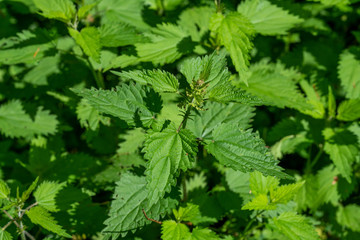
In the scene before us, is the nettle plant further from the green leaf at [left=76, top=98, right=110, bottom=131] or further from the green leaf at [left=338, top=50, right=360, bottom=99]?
the green leaf at [left=338, top=50, right=360, bottom=99]

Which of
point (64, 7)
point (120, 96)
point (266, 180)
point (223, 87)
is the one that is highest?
point (64, 7)

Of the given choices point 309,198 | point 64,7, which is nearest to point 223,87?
point 64,7

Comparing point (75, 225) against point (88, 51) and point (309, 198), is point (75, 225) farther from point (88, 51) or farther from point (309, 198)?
point (309, 198)

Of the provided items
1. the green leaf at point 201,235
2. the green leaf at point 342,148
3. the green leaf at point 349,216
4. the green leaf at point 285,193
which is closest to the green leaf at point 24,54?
the green leaf at point 201,235

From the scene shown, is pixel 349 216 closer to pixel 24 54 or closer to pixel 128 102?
pixel 128 102

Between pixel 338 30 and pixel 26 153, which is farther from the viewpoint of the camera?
pixel 338 30

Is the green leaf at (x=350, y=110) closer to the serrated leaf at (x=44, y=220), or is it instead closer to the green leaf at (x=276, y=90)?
the green leaf at (x=276, y=90)
